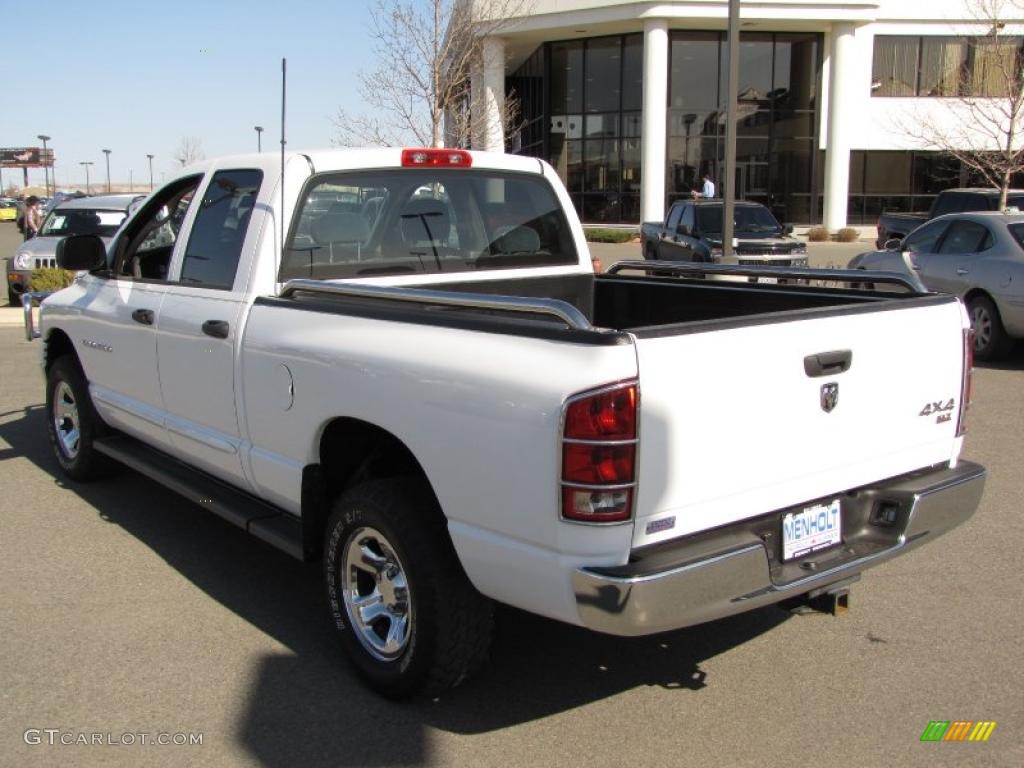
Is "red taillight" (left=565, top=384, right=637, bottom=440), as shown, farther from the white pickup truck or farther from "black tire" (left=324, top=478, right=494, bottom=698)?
"black tire" (left=324, top=478, right=494, bottom=698)

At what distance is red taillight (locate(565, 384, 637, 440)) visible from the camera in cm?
290

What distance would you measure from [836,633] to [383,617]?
2.00m

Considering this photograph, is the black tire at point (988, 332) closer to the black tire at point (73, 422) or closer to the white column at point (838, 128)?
the black tire at point (73, 422)

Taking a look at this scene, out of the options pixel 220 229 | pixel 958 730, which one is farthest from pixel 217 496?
pixel 958 730

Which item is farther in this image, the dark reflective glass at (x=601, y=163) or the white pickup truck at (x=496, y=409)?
the dark reflective glass at (x=601, y=163)

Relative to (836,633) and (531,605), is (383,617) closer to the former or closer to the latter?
(531,605)

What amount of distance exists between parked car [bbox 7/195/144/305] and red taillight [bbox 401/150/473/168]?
36.8ft

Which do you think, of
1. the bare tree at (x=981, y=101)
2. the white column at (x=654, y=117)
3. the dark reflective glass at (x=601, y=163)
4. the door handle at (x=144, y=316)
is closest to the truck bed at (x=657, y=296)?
the door handle at (x=144, y=316)

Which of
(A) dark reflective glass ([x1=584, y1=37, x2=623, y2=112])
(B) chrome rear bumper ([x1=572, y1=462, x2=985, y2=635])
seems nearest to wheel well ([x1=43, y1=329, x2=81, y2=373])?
(B) chrome rear bumper ([x1=572, y1=462, x2=985, y2=635])

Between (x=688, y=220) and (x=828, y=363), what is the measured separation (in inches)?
668

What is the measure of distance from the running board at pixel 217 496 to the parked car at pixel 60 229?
10167mm

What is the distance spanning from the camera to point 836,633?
14.4 feet

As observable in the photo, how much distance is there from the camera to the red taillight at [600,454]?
2902mm

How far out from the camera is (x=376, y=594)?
382cm
